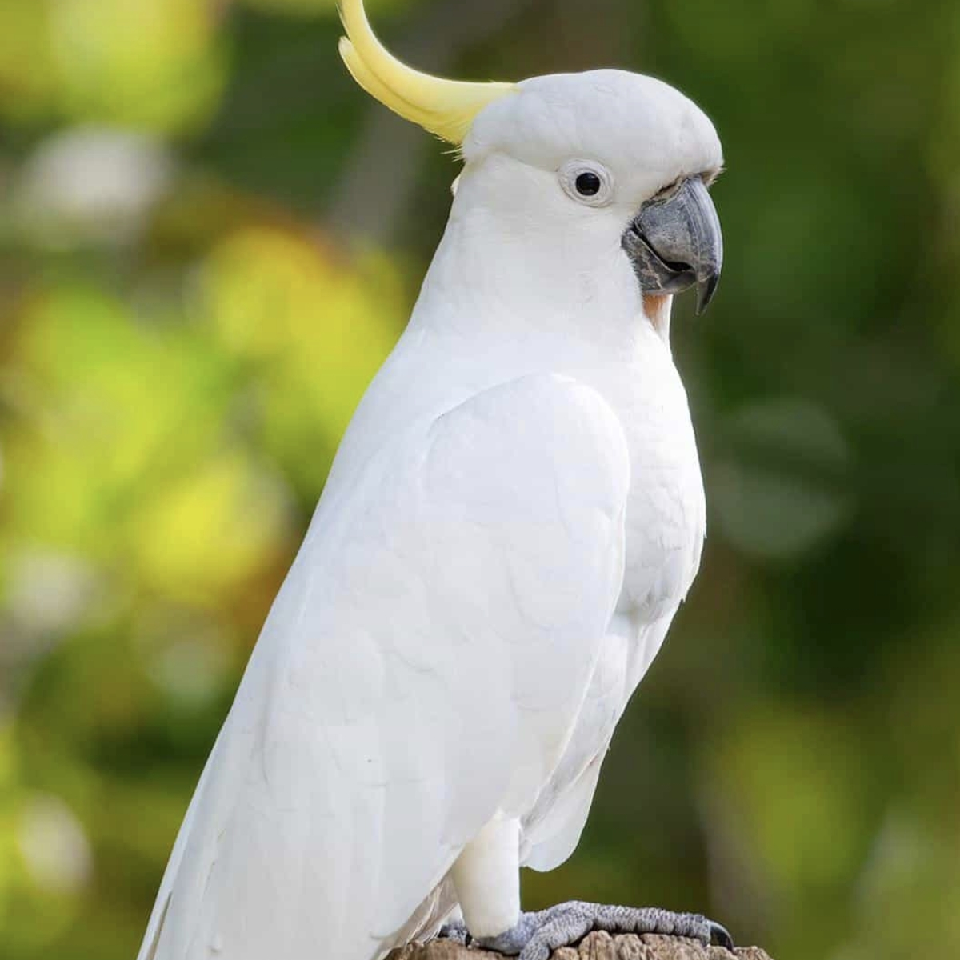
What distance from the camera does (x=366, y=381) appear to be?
5.61 metres

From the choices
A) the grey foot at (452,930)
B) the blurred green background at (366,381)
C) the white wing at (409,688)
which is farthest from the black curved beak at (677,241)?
the blurred green background at (366,381)

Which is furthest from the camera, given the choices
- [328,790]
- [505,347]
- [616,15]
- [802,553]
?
[616,15]

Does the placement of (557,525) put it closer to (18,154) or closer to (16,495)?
(16,495)

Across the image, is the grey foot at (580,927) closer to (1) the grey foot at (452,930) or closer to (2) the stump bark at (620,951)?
(2) the stump bark at (620,951)

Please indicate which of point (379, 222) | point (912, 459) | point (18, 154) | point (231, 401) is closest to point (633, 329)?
point (231, 401)

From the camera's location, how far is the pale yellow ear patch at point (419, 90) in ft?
10.8

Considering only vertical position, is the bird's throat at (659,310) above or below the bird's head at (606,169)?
below

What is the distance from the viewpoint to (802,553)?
6.98m

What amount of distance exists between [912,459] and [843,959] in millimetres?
1872

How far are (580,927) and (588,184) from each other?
49.1 inches

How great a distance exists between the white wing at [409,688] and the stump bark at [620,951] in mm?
78

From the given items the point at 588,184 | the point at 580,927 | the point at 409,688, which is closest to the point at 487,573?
the point at 409,688

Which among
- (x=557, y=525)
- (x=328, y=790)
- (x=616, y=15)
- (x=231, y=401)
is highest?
(x=616, y=15)

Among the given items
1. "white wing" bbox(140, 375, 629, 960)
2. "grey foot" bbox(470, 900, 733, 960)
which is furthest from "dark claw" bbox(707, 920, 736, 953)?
"white wing" bbox(140, 375, 629, 960)
